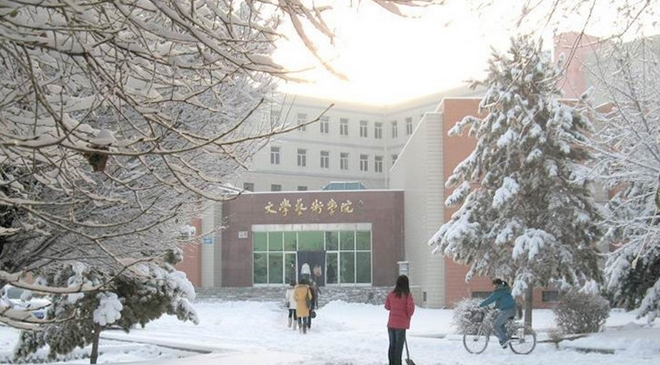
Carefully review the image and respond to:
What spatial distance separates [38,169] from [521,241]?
18149 millimetres

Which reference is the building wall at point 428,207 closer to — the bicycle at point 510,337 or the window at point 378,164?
the bicycle at point 510,337

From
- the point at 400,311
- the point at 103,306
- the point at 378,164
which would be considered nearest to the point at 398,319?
the point at 400,311

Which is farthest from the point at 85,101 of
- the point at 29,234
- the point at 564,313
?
the point at 564,313

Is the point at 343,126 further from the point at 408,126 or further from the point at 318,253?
the point at 318,253

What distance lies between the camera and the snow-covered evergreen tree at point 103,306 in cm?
1502

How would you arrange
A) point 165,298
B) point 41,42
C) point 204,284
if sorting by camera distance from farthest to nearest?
1. point 204,284
2. point 165,298
3. point 41,42

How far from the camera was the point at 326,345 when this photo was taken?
1962cm

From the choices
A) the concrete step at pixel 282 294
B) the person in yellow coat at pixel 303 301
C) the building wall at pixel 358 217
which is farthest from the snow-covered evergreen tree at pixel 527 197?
the building wall at pixel 358 217

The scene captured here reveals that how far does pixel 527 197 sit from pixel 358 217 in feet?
70.9

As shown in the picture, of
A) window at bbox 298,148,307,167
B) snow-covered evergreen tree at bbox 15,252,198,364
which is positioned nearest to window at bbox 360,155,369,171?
window at bbox 298,148,307,167

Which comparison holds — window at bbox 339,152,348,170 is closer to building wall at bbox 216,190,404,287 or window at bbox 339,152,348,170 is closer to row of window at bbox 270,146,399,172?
row of window at bbox 270,146,399,172

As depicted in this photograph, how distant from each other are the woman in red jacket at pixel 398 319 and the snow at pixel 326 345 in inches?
64.1

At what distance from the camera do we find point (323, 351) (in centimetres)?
1811

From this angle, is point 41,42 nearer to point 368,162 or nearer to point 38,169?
point 38,169
